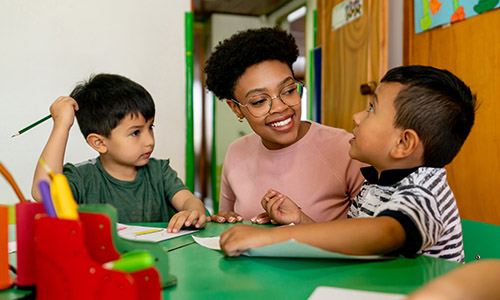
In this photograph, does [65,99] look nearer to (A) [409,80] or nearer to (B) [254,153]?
(B) [254,153]

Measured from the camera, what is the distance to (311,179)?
4.61 feet

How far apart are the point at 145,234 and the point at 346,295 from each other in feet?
1.83

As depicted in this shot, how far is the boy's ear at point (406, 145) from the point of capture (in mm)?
917

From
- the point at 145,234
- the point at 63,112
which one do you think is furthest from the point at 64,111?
the point at 145,234

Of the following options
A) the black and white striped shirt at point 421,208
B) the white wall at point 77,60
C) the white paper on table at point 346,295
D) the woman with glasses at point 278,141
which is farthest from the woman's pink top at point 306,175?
the white wall at point 77,60

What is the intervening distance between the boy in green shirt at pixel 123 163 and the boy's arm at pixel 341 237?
644 mm

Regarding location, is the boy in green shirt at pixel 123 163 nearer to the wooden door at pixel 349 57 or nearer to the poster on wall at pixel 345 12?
the wooden door at pixel 349 57

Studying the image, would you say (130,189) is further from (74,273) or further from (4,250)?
(74,273)

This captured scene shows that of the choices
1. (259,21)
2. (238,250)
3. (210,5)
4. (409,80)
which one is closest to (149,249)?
(238,250)

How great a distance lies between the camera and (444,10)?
239 cm

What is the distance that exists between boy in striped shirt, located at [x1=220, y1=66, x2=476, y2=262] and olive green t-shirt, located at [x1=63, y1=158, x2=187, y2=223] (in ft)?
1.84

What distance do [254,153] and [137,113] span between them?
44cm

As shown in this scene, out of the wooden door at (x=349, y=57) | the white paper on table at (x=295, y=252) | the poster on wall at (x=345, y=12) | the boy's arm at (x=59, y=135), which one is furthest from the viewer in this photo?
the poster on wall at (x=345, y=12)

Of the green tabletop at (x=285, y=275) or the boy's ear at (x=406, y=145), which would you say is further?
the boy's ear at (x=406, y=145)
